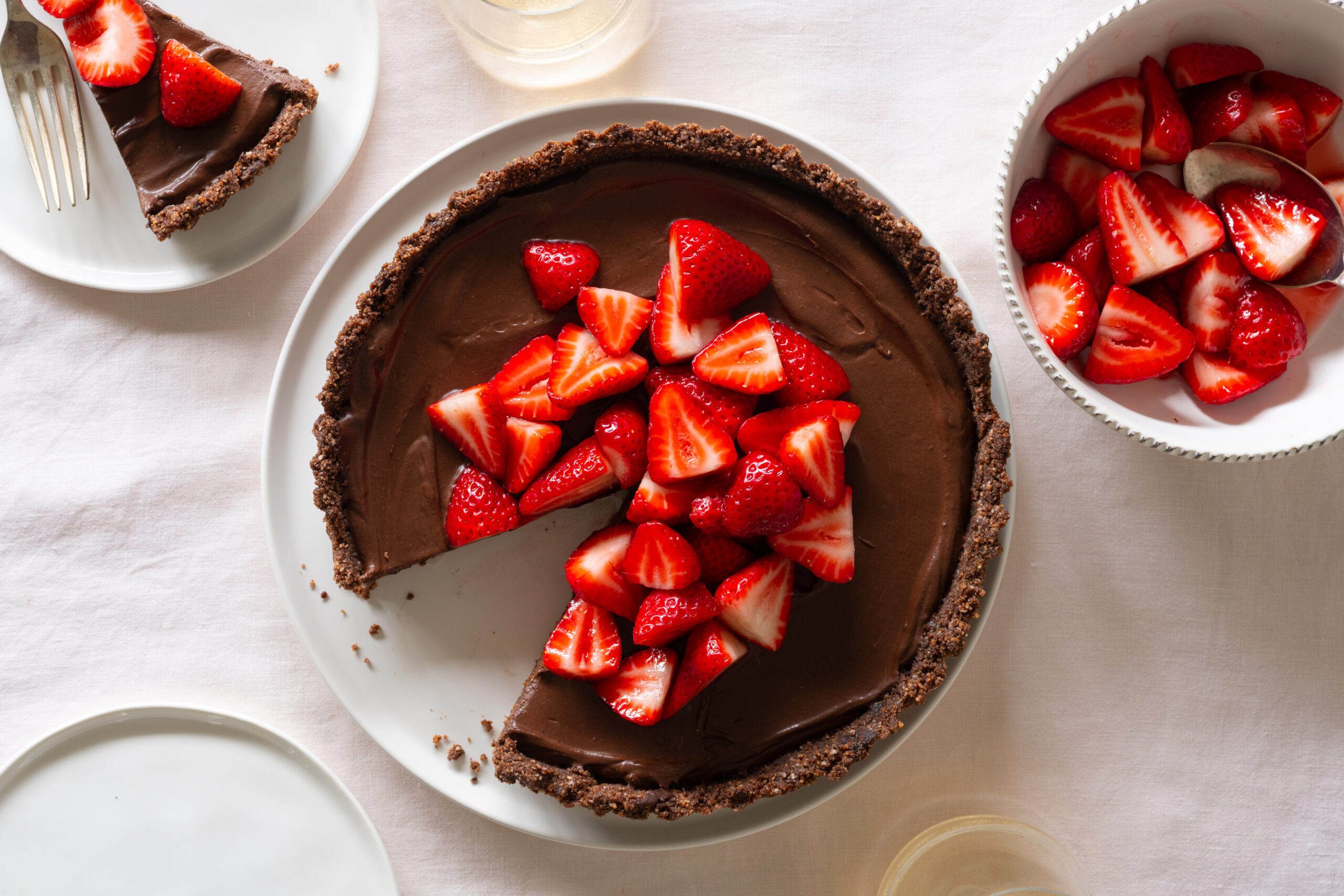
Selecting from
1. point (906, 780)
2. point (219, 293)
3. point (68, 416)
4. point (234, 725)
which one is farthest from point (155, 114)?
point (906, 780)

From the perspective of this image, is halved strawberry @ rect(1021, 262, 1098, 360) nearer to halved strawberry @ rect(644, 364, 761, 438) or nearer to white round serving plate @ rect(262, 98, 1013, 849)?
halved strawberry @ rect(644, 364, 761, 438)

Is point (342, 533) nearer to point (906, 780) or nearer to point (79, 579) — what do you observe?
point (79, 579)

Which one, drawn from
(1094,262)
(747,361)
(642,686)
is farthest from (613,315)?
(1094,262)

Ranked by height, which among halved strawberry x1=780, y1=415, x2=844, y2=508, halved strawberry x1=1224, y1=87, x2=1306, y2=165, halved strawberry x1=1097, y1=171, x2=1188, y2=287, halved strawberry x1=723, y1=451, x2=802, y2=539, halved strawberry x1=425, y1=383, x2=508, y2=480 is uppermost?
halved strawberry x1=1224, y1=87, x2=1306, y2=165

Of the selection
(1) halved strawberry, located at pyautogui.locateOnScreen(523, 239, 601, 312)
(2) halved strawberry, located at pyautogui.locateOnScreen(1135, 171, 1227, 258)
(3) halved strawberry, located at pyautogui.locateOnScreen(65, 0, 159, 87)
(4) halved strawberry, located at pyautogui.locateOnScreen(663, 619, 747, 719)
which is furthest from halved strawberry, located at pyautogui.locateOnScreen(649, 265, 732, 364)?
(3) halved strawberry, located at pyautogui.locateOnScreen(65, 0, 159, 87)

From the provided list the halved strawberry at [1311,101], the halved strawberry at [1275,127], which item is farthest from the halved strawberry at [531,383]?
the halved strawberry at [1311,101]

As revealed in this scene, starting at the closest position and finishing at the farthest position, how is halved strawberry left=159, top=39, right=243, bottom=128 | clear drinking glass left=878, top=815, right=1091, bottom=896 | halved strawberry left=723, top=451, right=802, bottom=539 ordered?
halved strawberry left=723, top=451, right=802, bottom=539 < halved strawberry left=159, top=39, right=243, bottom=128 < clear drinking glass left=878, top=815, right=1091, bottom=896
